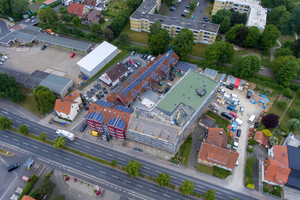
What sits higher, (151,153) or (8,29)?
(8,29)

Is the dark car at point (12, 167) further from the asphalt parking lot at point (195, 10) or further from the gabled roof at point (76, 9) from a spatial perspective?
the asphalt parking lot at point (195, 10)

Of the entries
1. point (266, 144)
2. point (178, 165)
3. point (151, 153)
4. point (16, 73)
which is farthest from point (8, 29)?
point (266, 144)

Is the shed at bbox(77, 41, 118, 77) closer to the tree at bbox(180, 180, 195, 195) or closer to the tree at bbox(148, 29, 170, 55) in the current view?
the tree at bbox(148, 29, 170, 55)

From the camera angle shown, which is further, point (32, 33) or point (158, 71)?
point (32, 33)

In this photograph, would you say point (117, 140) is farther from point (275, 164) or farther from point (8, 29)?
point (8, 29)

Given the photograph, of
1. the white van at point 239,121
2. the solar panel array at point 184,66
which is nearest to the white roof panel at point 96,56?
the solar panel array at point 184,66

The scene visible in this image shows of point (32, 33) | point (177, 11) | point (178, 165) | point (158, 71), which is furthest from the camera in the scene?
point (177, 11)

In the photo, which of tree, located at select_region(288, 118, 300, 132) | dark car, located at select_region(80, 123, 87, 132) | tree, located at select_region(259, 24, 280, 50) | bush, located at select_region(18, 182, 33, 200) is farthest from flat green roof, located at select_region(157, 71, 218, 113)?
bush, located at select_region(18, 182, 33, 200)
